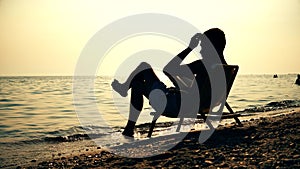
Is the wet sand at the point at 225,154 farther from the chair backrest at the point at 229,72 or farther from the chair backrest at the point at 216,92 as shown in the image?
the chair backrest at the point at 229,72

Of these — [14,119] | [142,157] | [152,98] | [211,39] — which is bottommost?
[14,119]

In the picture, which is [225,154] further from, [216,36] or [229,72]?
[216,36]

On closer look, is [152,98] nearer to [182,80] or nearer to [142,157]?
[182,80]

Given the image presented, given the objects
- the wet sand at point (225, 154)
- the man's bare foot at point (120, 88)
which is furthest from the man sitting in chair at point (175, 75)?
the wet sand at point (225, 154)

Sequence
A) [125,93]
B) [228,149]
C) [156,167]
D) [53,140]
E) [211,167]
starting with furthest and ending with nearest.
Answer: [53,140]
[125,93]
[228,149]
[156,167]
[211,167]

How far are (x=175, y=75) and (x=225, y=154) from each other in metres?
2.26

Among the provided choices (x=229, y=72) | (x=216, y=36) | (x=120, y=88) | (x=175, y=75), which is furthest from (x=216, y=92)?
(x=120, y=88)

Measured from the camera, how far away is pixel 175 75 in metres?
6.83

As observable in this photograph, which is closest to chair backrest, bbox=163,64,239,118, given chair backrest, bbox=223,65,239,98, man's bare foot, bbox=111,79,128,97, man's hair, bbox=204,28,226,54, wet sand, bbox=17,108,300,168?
chair backrest, bbox=223,65,239,98

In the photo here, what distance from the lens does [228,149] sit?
17.4 feet

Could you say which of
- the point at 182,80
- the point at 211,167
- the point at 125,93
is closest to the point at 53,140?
the point at 125,93

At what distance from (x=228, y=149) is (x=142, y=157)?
1.35 metres

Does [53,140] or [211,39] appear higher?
[211,39]

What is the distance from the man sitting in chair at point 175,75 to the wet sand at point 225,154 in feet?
3.13
